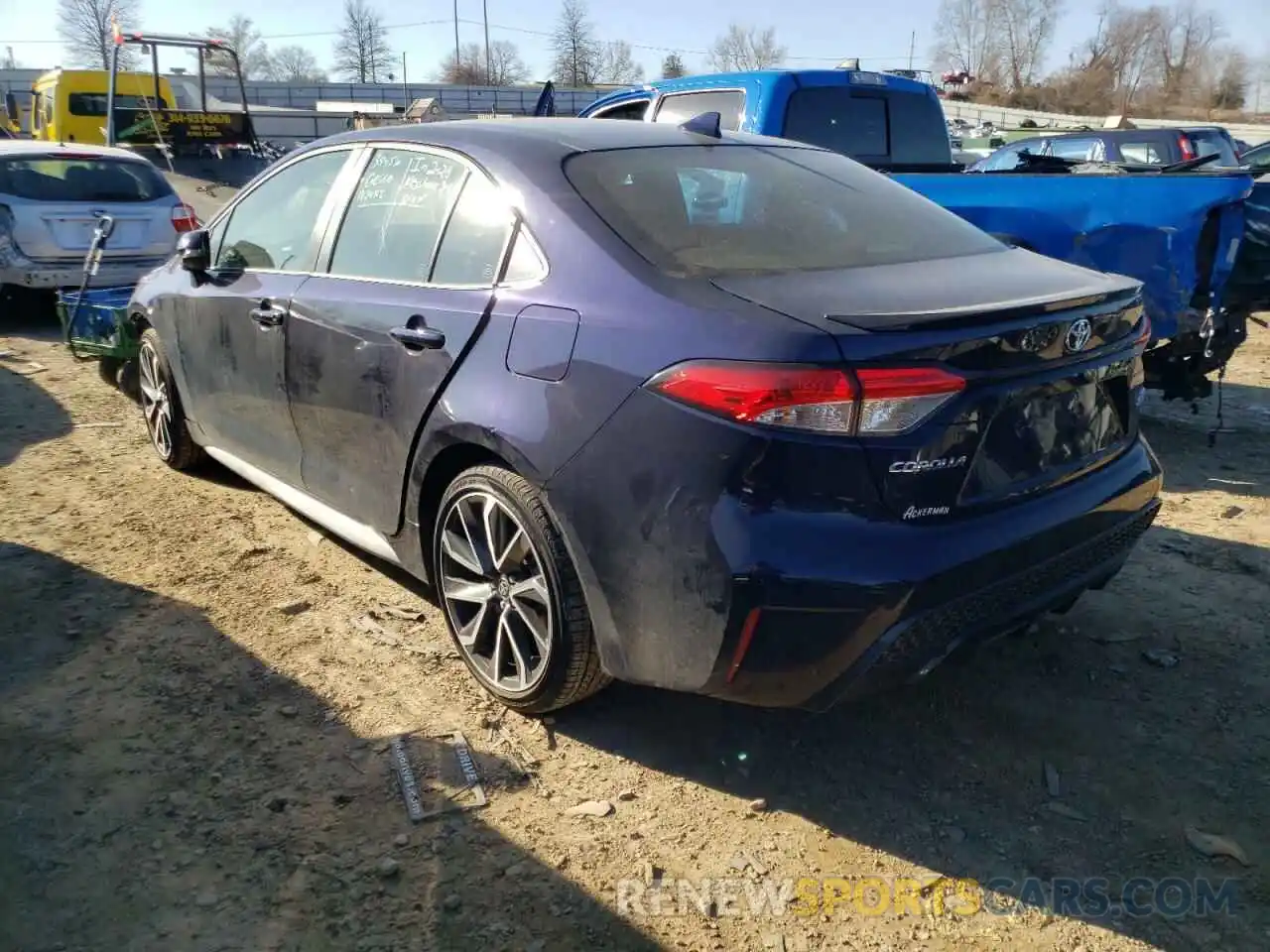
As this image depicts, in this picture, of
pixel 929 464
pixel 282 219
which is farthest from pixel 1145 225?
pixel 282 219

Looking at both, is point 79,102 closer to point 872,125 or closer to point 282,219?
point 872,125

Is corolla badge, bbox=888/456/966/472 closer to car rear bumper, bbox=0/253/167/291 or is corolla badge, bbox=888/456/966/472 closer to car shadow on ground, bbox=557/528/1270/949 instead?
car shadow on ground, bbox=557/528/1270/949

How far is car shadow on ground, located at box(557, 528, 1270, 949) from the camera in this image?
2.46 metres

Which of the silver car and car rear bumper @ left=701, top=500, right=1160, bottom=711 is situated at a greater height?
the silver car

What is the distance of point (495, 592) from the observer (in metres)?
3.00

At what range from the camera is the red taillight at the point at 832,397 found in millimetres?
2186

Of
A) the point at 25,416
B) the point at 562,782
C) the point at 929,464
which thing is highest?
the point at 929,464

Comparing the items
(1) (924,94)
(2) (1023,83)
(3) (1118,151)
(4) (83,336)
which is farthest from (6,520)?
(2) (1023,83)

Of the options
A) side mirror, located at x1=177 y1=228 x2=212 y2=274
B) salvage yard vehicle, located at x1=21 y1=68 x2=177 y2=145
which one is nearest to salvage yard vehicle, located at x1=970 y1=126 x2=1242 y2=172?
side mirror, located at x1=177 y1=228 x2=212 y2=274

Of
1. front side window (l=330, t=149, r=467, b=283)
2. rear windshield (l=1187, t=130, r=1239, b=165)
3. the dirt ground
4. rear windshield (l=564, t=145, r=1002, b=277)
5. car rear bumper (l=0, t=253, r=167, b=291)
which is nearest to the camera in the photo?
the dirt ground

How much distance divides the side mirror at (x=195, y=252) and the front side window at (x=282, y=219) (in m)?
0.06

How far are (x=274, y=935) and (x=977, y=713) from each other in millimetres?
2064

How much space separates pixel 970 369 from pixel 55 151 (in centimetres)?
894

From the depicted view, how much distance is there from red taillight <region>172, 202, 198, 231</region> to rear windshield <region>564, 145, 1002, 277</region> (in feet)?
23.4
